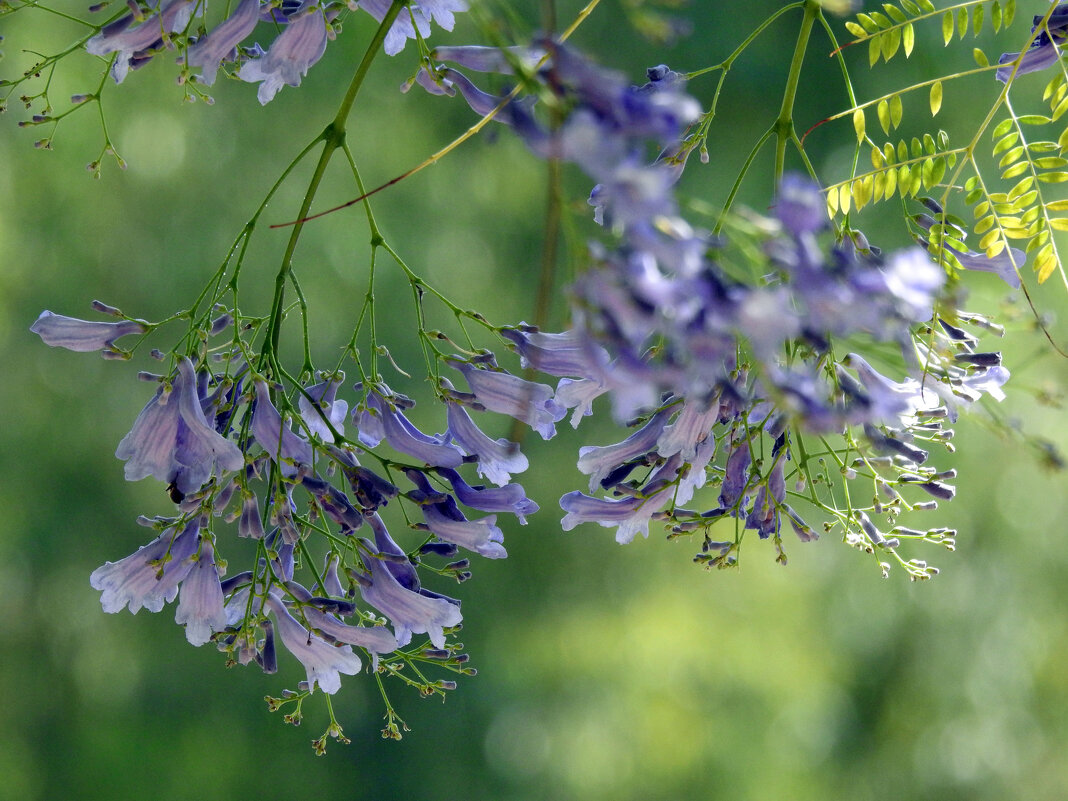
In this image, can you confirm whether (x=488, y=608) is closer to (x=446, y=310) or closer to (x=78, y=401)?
(x=446, y=310)

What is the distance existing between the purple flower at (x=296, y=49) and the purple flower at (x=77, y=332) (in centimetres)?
11

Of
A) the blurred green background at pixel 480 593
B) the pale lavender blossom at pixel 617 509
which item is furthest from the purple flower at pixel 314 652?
the blurred green background at pixel 480 593

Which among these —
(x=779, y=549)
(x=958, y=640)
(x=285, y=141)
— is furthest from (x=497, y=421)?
(x=779, y=549)

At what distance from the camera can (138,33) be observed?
1.33 feet

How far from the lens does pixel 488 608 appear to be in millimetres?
2213

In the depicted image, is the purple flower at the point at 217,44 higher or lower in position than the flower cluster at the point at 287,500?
higher

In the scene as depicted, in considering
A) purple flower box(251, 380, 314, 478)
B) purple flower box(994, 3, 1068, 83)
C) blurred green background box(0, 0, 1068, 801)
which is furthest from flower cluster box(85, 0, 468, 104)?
blurred green background box(0, 0, 1068, 801)

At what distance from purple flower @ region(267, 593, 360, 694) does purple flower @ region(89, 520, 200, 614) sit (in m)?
0.04

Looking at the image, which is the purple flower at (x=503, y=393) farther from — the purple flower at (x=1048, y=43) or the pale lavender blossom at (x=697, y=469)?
the purple flower at (x=1048, y=43)

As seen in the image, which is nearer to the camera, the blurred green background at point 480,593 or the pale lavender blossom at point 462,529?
the pale lavender blossom at point 462,529

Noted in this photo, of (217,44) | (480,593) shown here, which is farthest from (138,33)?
(480,593)

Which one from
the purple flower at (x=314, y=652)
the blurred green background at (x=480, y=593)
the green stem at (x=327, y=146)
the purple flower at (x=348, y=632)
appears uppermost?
the green stem at (x=327, y=146)

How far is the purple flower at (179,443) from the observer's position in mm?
390

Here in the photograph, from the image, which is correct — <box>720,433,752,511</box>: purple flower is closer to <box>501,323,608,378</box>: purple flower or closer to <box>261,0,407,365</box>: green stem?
<box>501,323,608,378</box>: purple flower
